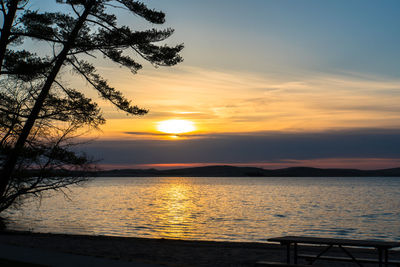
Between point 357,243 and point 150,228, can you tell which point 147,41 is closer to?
point 357,243

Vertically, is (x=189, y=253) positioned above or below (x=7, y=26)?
below

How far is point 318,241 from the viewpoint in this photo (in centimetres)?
953

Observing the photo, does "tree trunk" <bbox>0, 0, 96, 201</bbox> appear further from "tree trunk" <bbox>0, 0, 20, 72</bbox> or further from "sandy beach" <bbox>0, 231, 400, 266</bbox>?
"sandy beach" <bbox>0, 231, 400, 266</bbox>

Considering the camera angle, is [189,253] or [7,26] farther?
[189,253]

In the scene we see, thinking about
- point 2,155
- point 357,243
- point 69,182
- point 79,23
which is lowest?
point 357,243

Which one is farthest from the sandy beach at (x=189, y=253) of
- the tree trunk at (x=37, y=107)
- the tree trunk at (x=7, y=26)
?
the tree trunk at (x=7, y=26)

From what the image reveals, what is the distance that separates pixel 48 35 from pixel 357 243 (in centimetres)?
1116

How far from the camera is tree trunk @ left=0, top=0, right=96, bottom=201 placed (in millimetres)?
12938

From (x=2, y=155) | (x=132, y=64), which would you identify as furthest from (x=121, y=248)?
(x=132, y=64)

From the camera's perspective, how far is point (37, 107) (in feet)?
44.3

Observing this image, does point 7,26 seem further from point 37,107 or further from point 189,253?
point 189,253

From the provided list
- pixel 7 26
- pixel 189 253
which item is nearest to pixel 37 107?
pixel 7 26

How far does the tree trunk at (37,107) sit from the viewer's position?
12938 mm

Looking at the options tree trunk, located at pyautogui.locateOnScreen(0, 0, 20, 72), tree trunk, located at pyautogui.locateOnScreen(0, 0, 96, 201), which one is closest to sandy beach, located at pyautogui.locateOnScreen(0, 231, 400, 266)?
tree trunk, located at pyautogui.locateOnScreen(0, 0, 96, 201)
